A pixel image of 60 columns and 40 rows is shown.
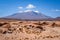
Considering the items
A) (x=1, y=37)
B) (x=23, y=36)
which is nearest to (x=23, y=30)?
(x=23, y=36)

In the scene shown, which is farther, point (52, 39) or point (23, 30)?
point (23, 30)

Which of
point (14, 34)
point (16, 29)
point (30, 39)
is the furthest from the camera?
point (16, 29)

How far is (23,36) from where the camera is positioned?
15.1 meters

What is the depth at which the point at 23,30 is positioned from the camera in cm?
1692

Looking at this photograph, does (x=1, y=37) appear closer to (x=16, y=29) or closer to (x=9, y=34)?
(x=9, y=34)

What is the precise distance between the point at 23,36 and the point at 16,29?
202 cm

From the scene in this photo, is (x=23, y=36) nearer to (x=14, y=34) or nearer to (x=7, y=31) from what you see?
(x=14, y=34)

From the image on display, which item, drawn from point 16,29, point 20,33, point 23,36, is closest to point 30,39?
point 23,36

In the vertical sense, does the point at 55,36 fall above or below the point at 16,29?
below

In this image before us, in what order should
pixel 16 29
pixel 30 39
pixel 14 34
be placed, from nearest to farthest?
pixel 30 39 < pixel 14 34 < pixel 16 29

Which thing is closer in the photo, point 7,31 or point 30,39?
point 30,39

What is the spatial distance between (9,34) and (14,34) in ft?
2.01

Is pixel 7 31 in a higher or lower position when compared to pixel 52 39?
higher

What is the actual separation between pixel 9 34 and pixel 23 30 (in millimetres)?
1968
